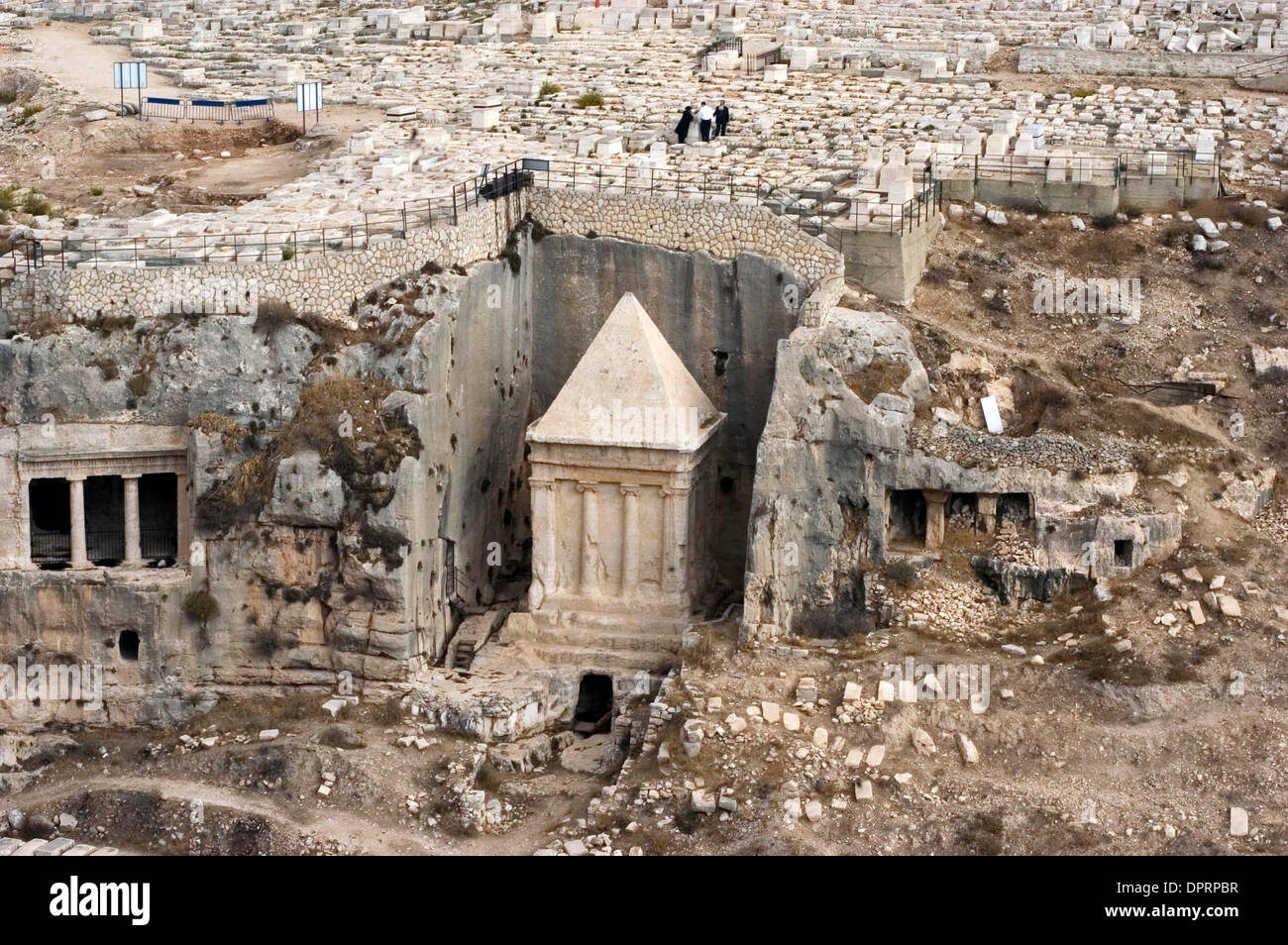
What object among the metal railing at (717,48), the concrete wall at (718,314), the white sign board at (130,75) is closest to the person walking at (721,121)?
the concrete wall at (718,314)

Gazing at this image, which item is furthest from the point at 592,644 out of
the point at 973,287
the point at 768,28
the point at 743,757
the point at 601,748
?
the point at 768,28

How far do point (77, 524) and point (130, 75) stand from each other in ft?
61.8

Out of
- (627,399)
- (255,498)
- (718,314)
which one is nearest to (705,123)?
(718,314)

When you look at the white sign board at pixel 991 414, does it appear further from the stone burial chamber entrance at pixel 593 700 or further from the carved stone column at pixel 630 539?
the stone burial chamber entrance at pixel 593 700

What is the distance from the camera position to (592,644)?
48.3 meters

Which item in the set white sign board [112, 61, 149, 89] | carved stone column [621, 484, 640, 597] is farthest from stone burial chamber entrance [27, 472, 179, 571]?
white sign board [112, 61, 149, 89]

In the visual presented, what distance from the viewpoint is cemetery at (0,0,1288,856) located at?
42.4m

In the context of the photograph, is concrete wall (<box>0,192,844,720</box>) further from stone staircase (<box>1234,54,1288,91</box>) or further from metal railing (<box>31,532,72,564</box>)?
stone staircase (<box>1234,54,1288,91</box>)

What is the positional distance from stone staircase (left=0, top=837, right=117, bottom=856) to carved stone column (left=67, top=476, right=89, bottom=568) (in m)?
6.08

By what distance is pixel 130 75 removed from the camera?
209 ft

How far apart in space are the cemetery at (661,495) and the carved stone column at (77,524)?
0.05 m

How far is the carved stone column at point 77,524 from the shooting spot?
157 feet

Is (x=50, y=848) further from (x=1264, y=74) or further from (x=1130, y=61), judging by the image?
(x=1264, y=74)

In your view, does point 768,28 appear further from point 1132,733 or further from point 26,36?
point 1132,733
